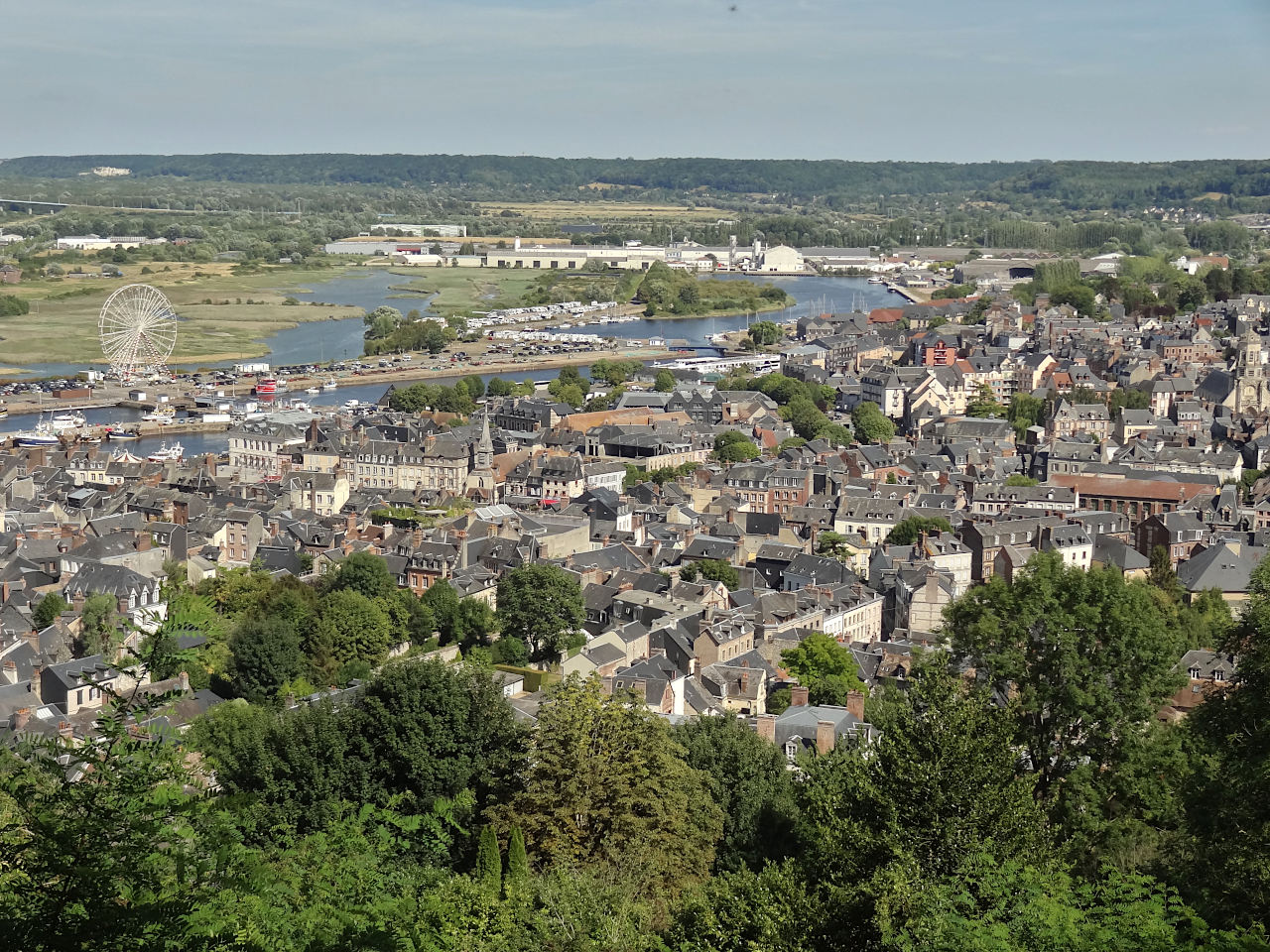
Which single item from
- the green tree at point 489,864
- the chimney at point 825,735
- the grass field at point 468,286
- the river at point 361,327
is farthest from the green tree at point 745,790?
the grass field at point 468,286

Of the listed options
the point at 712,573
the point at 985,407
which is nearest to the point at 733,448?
the point at 985,407

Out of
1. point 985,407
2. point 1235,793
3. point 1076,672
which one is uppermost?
point 1235,793

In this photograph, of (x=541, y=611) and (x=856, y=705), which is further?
(x=541, y=611)

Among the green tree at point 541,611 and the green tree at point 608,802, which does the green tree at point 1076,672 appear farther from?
the green tree at point 541,611

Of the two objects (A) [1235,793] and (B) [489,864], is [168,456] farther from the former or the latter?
(A) [1235,793]

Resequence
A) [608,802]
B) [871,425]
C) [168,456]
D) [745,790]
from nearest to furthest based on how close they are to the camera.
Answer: [608,802]
[745,790]
[168,456]
[871,425]

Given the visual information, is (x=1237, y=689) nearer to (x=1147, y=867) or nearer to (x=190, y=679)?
(x=1147, y=867)
